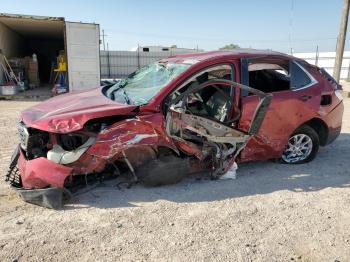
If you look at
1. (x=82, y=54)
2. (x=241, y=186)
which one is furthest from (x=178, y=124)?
(x=82, y=54)

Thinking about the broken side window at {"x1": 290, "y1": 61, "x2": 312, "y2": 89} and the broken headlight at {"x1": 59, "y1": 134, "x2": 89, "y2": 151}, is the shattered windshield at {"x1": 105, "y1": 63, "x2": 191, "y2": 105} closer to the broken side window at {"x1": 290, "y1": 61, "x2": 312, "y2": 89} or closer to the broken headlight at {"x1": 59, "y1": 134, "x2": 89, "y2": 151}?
the broken headlight at {"x1": 59, "y1": 134, "x2": 89, "y2": 151}

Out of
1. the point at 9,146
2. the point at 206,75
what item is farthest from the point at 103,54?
the point at 206,75

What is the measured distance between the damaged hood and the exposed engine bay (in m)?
0.14

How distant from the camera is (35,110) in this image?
4.57 metres

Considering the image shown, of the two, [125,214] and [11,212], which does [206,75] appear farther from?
[11,212]

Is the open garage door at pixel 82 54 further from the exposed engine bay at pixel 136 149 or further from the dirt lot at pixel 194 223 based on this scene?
the dirt lot at pixel 194 223

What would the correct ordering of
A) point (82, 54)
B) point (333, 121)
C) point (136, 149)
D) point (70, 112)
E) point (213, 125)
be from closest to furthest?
point (70, 112) → point (136, 149) → point (213, 125) → point (333, 121) → point (82, 54)

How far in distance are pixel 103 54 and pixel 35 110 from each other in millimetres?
24441

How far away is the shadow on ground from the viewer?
13.8ft

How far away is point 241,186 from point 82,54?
38.5 feet

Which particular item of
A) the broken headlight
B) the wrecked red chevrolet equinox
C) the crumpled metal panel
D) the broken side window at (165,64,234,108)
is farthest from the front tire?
the crumpled metal panel

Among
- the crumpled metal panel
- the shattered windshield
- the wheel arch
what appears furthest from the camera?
the wheel arch

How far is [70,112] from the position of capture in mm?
4102

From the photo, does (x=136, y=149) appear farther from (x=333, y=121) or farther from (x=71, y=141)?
(x=333, y=121)
